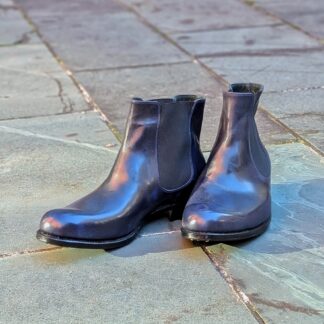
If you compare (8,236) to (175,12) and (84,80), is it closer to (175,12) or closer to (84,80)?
(84,80)

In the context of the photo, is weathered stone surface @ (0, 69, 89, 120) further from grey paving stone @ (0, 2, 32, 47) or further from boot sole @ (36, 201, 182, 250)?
boot sole @ (36, 201, 182, 250)

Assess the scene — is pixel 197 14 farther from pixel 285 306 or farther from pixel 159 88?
pixel 285 306

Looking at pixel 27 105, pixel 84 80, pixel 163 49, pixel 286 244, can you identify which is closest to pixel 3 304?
pixel 286 244

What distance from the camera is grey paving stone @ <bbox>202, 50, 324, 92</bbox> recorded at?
14.8 ft

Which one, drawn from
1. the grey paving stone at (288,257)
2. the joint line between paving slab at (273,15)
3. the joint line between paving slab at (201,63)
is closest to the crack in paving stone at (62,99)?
the joint line between paving slab at (201,63)

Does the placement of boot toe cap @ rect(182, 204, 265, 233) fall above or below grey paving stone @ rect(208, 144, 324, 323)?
above

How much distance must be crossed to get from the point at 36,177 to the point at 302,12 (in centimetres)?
386

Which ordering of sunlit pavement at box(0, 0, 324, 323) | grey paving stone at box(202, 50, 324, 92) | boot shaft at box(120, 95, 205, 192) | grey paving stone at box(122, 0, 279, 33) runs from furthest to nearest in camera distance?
grey paving stone at box(122, 0, 279, 33)
grey paving stone at box(202, 50, 324, 92)
boot shaft at box(120, 95, 205, 192)
sunlit pavement at box(0, 0, 324, 323)

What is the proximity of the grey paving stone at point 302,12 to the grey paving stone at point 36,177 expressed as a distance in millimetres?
2654

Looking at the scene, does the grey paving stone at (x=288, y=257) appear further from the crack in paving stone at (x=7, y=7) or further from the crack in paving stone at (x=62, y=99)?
the crack in paving stone at (x=7, y=7)

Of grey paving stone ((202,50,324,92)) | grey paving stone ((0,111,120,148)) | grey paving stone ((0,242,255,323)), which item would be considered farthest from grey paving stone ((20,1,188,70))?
grey paving stone ((0,242,255,323))

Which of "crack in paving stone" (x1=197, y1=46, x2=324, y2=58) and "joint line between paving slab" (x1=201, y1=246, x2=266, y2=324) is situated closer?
"joint line between paving slab" (x1=201, y1=246, x2=266, y2=324)

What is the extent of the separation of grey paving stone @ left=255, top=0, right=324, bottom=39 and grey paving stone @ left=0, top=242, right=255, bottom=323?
11.7ft

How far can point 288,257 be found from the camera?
8.18ft
